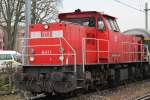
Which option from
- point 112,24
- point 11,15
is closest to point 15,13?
point 11,15

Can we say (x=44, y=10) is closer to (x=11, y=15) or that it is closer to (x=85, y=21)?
(x=11, y=15)

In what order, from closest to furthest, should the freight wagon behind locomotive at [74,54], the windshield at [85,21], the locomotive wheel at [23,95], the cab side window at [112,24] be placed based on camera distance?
1. the freight wagon behind locomotive at [74,54]
2. the locomotive wheel at [23,95]
3. the windshield at [85,21]
4. the cab side window at [112,24]

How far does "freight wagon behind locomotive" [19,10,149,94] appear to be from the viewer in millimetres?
13781

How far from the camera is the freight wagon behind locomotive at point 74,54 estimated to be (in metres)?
13.8

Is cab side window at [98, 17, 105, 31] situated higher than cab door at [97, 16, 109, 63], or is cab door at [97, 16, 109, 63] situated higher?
cab side window at [98, 17, 105, 31]

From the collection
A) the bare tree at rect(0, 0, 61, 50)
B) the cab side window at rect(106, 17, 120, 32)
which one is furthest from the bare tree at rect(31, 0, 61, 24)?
the cab side window at rect(106, 17, 120, 32)

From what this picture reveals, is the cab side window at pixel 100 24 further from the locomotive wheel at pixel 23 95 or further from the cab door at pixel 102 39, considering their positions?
the locomotive wheel at pixel 23 95

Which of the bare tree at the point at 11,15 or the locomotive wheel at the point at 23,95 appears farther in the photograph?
the bare tree at the point at 11,15

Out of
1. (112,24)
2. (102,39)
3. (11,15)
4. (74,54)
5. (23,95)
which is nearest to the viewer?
(74,54)

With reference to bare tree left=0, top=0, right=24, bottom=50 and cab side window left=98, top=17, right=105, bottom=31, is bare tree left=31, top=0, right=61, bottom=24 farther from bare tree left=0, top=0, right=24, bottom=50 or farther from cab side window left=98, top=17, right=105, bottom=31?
cab side window left=98, top=17, right=105, bottom=31

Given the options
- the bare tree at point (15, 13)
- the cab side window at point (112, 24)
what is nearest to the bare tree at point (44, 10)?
the bare tree at point (15, 13)

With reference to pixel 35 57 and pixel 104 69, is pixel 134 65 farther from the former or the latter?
pixel 35 57

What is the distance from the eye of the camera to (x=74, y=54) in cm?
1404

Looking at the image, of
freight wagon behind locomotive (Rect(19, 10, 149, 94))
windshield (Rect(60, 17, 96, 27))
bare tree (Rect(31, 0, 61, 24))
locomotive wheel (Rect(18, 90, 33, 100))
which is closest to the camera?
freight wagon behind locomotive (Rect(19, 10, 149, 94))
